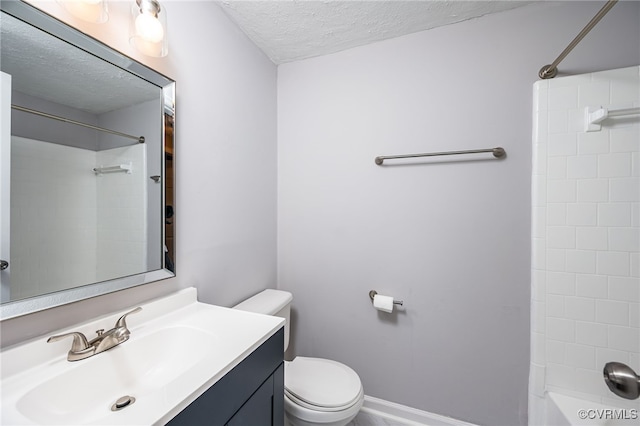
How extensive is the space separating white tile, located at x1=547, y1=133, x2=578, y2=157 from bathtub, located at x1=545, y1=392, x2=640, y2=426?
1.13 metres

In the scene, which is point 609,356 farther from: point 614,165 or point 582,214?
point 614,165

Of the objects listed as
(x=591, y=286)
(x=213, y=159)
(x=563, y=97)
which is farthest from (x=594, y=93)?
(x=213, y=159)

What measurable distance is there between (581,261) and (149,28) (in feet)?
6.56

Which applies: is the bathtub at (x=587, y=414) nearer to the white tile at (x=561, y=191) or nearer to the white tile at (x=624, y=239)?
the white tile at (x=624, y=239)

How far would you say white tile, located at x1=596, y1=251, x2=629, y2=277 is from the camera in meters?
1.13

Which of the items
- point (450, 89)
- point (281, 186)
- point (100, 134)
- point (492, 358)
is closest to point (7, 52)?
point (100, 134)

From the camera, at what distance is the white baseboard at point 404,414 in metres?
1.44

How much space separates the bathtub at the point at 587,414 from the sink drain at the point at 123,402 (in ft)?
5.29

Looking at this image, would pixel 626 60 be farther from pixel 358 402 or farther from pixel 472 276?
pixel 358 402

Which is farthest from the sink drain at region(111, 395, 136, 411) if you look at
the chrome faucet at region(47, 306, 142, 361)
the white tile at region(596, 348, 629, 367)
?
the white tile at region(596, 348, 629, 367)

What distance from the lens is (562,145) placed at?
121 cm

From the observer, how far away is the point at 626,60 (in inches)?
45.5

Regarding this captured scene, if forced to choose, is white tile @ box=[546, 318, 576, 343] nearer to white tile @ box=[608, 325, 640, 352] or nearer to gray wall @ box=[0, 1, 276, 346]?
white tile @ box=[608, 325, 640, 352]

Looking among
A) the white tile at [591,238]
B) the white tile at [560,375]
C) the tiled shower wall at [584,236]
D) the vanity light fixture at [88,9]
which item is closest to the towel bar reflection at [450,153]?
the tiled shower wall at [584,236]
